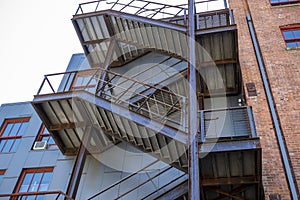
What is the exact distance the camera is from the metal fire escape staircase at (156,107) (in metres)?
8.10

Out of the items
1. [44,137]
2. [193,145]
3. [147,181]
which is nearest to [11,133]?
[44,137]

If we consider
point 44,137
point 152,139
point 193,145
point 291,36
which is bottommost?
point 193,145

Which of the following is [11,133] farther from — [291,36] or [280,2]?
[280,2]

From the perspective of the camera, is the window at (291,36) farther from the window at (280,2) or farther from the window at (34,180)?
the window at (34,180)

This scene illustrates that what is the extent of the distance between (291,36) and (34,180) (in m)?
11.2

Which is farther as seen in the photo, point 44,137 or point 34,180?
point 44,137

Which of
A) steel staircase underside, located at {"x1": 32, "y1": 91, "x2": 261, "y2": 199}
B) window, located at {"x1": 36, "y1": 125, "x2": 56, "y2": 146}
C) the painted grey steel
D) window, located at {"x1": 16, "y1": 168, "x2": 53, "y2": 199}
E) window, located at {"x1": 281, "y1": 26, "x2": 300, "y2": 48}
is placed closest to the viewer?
steel staircase underside, located at {"x1": 32, "y1": 91, "x2": 261, "y2": 199}

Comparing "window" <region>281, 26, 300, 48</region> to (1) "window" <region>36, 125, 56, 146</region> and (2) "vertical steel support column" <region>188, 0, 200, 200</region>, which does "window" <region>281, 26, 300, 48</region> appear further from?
(1) "window" <region>36, 125, 56, 146</region>

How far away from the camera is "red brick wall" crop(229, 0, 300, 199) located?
361 inches

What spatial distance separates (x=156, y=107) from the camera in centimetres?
1080

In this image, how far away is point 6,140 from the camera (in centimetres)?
1379

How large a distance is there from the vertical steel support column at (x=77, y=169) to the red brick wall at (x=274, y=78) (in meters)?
5.36

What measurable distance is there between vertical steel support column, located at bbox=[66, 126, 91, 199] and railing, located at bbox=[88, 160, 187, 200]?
97 cm

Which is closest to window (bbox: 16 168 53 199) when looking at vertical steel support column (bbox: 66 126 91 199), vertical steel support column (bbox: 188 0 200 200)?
vertical steel support column (bbox: 66 126 91 199)
